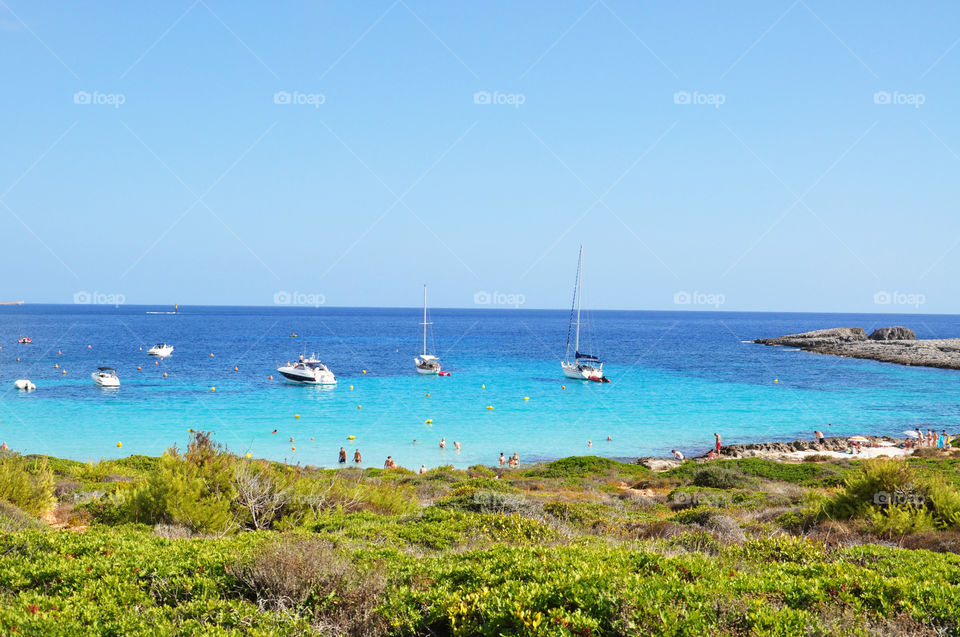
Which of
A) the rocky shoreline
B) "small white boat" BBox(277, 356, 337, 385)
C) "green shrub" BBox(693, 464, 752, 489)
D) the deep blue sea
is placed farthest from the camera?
the rocky shoreline

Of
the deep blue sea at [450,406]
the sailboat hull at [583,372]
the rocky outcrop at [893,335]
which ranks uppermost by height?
the rocky outcrop at [893,335]

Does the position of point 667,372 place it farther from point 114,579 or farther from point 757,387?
point 114,579

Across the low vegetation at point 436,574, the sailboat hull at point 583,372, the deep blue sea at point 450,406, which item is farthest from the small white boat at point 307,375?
the low vegetation at point 436,574

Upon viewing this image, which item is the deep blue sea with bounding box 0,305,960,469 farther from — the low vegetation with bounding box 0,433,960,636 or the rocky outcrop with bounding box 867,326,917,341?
the rocky outcrop with bounding box 867,326,917,341

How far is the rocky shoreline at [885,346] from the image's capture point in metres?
77.6

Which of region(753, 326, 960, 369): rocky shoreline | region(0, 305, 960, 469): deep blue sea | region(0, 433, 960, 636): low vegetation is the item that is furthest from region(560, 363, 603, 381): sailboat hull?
region(0, 433, 960, 636): low vegetation

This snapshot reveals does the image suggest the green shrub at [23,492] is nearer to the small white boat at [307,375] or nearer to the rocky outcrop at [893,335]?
the small white boat at [307,375]

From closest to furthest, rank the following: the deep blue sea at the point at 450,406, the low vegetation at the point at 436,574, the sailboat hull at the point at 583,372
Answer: the low vegetation at the point at 436,574 < the deep blue sea at the point at 450,406 < the sailboat hull at the point at 583,372

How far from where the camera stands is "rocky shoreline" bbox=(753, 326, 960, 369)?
254 feet

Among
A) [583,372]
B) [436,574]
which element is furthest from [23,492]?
[583,372]

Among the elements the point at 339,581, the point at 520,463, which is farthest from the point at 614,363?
the point at 339,581

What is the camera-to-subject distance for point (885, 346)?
3711 inches

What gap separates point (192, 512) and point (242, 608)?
5.21 meters

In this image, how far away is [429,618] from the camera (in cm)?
480
